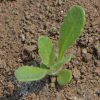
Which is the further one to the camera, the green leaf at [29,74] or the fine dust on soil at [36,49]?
the fine dust on soil at [36,49]

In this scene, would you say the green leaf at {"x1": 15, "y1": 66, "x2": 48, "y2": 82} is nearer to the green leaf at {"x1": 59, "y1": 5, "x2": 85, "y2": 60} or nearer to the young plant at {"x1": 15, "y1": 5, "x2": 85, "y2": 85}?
the young plant at {"x1": 15, "y1": 5, "x2": 85, "y2": 85}

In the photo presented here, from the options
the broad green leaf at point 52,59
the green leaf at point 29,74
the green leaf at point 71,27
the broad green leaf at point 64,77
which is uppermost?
the green leaf at point 71,27

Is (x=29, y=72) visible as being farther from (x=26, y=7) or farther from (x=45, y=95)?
(x=26, y=7)

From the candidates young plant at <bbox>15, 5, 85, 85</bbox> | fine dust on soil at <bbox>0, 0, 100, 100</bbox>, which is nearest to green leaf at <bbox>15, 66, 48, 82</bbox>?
young plant at <bbox>15, 5, 85, 85</bbox>

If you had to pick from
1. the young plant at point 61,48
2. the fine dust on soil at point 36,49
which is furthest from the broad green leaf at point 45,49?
the fine dust on soil at point 36,49

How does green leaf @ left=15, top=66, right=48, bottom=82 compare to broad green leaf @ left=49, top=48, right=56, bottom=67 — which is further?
broad green leaf @ left=49, top=48, right=56, bottom=67

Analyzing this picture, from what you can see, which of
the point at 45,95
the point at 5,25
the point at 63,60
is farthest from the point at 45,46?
the point at 5,25

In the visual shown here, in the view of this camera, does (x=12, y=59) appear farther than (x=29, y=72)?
Yes

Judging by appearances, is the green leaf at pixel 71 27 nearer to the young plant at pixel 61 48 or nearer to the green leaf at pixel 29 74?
the young plant at pixel 61 48
